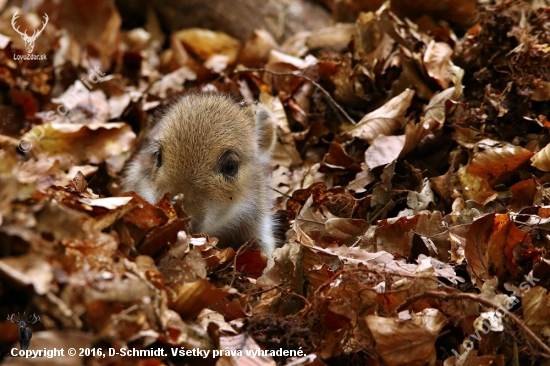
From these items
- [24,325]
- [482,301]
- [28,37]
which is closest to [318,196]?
[482,301]

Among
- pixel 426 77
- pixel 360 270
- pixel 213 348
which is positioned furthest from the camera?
pixel 426 77

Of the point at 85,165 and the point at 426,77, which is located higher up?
the point at 426,77

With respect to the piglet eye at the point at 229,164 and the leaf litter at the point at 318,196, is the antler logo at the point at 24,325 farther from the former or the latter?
the piglet eye at the point at 229,164

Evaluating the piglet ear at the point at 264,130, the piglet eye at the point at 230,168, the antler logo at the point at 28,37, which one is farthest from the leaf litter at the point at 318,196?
the piglet eye at the point at 230,168

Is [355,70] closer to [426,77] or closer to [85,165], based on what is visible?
[426,77]

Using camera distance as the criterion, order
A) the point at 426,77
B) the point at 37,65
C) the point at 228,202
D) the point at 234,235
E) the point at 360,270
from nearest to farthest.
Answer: the point at 360,270
the point at 228,202
the point at 234,235
the point at 426,77
the point at 37,65

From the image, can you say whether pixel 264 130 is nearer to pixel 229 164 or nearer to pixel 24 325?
pixel 229 164

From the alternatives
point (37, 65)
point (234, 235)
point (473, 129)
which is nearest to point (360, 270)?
point (234, 235)

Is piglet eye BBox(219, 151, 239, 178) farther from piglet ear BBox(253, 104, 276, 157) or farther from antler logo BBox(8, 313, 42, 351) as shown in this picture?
antler logo BBox(8, 313, 42, 351)
